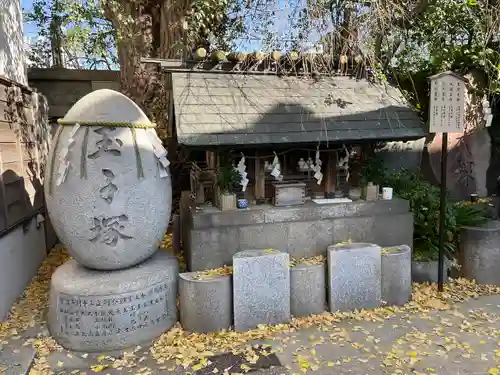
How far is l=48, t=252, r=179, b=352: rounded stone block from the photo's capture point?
420 cm

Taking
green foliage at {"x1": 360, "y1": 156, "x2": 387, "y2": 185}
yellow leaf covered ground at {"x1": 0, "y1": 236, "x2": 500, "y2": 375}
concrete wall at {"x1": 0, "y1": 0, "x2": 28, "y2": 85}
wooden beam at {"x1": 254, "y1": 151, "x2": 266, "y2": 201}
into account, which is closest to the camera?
yellow leaf covered ground at {"x1": 0, "y1": 236, "x2": 500, "y2": 375}

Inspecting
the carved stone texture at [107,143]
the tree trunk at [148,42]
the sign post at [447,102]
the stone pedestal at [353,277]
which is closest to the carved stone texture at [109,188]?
the carved stone texture at [107,143]

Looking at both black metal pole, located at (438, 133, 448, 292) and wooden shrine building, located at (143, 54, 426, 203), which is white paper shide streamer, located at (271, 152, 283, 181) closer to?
wooden shrine building, located at (143, 54, 426, 203)

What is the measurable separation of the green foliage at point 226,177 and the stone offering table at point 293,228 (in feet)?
1.17

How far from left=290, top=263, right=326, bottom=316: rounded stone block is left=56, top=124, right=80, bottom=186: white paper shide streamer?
9.94 ft

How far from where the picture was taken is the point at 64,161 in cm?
425

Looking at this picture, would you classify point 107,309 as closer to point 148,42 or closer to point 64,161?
point 64,161

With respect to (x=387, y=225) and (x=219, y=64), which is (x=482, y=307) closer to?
(x=387, y=225)

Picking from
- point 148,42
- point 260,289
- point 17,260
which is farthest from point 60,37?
point 260,289

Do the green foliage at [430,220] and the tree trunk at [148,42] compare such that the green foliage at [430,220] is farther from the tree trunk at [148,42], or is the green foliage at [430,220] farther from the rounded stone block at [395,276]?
the tree trunk at [148,42]

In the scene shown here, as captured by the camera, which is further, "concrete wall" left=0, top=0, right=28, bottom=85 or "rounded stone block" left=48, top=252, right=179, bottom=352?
"concrete wall" left=0, top=0, right=28, bottom=85

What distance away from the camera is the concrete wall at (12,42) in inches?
242

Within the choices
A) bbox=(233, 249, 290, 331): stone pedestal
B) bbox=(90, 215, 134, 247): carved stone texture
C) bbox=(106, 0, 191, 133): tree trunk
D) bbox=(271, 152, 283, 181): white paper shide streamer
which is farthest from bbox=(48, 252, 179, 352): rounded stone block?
bbox=(106, 0, 191, 133): tree trunk

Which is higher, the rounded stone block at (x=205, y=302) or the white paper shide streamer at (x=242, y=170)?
the white paper shide streamer at (x=242, y=170)
